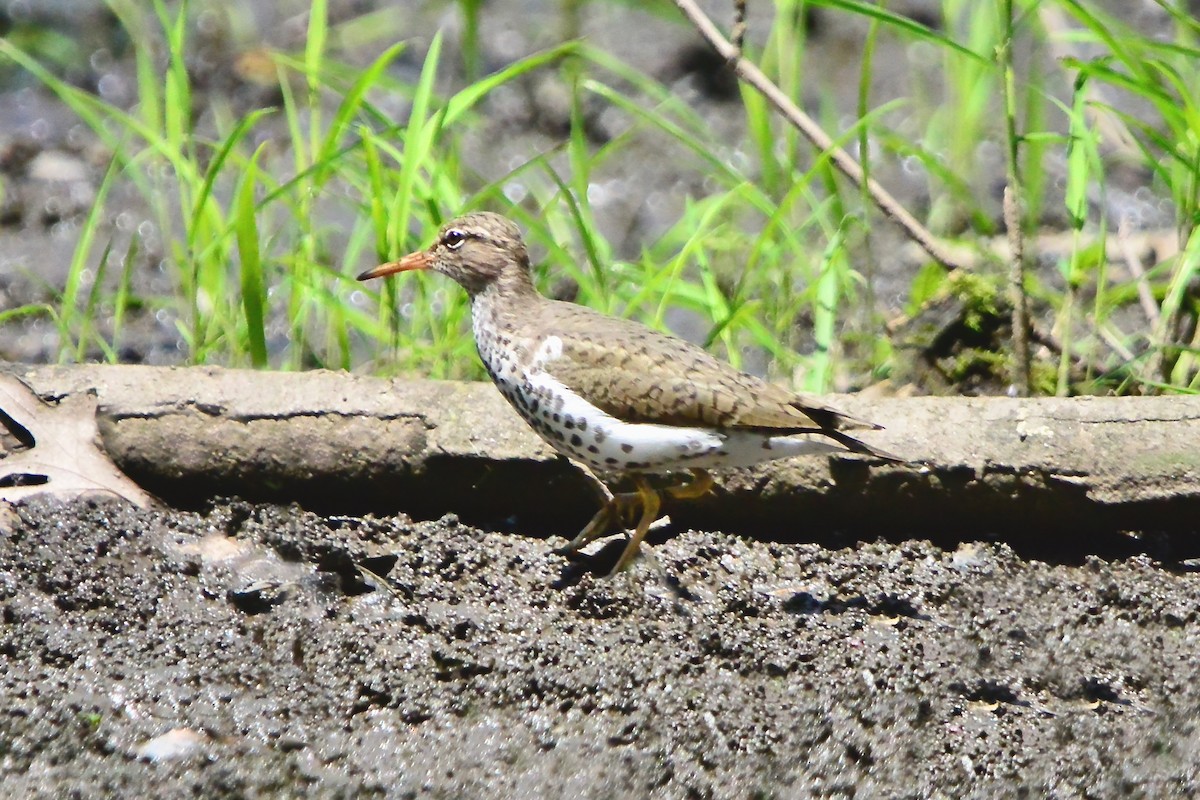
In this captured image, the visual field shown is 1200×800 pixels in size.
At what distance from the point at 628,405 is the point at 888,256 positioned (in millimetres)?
3537

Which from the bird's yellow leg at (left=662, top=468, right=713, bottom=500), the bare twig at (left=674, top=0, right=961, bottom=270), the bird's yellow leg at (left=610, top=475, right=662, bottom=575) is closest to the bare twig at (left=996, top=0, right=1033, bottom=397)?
the bare twig at (left=674, top=0, right=961, bottom=270)

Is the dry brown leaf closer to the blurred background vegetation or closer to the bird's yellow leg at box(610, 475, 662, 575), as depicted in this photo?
the blurred background vegetation

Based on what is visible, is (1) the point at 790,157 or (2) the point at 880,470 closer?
(2) the point at 880,470

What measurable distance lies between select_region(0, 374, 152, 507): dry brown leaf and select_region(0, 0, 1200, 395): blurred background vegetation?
32.1 inches

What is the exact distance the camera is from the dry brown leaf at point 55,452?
168 inches

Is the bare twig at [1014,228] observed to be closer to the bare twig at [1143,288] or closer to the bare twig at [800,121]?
the bare twig at [800,121]

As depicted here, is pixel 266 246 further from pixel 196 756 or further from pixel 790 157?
pixel 196 756

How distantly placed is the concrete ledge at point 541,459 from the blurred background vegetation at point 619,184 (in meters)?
0.66

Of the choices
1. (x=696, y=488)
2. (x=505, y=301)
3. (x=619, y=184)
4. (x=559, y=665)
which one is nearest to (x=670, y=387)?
(x=696, y=488)

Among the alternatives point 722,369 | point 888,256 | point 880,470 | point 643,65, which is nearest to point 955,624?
point 880,470

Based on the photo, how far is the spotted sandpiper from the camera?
413 cm

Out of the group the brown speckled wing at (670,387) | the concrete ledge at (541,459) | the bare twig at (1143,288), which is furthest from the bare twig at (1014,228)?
the brown speckled wing at (670,387)

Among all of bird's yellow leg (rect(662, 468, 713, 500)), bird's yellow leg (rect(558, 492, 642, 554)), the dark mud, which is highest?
bird's yellow leg (rect(662, 468, 713, 500))

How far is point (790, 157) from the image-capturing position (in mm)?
5738
